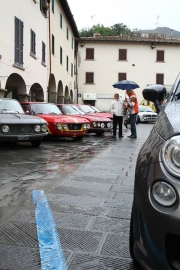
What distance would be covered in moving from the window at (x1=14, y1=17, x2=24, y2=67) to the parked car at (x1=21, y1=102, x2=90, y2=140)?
5.30 meters

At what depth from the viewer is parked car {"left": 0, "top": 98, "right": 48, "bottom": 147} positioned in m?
8.98

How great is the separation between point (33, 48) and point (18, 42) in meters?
2.74

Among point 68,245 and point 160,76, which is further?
point 160,76

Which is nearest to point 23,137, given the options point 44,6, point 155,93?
point 155,93

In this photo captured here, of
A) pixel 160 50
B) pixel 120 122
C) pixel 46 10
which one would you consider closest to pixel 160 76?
pixel 160 50

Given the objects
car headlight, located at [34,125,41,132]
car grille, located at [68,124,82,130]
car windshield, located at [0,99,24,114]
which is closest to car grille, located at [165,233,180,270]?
car headlight, located at [34,125,41,132]

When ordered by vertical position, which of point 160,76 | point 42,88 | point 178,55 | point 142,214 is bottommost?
point 142,214

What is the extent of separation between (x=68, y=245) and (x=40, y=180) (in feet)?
8.53

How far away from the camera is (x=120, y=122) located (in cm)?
1308

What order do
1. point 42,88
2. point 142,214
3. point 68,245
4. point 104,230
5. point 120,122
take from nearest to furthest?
point 142,214 < point 68,245 < point 104,230 < point 120,122 < point 42,88

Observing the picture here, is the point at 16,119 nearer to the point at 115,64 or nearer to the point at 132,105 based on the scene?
the point at 132,105

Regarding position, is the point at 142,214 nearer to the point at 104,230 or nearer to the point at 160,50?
the point at 104,230

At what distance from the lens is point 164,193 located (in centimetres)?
186

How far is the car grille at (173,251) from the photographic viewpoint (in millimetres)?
1818
